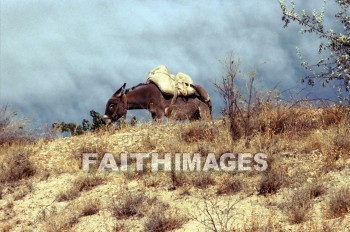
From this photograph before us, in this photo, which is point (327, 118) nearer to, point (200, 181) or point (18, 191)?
point (200, 181)

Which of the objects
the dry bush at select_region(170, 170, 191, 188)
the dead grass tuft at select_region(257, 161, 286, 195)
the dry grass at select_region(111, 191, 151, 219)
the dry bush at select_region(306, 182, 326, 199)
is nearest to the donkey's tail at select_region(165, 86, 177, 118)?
the dry bush at select_region(170, 170, 191, 188)

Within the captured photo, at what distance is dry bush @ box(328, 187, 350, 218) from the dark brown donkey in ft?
31.9

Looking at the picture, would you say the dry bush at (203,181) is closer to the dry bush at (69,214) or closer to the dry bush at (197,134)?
the dry bush at (69,214)

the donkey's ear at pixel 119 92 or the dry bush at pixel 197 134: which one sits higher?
the donkey's ear at pixel 119 92

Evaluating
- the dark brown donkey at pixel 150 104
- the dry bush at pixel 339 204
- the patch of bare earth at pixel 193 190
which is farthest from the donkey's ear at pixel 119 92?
the dry bush at pixel 339 204

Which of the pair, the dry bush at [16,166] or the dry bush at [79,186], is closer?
the dry bush at [79,186]

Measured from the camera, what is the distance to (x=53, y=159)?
43.7ft

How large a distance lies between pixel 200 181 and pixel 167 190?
68 centimetres

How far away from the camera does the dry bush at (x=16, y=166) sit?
1253cm

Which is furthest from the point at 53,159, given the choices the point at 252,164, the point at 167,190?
the point at 252,164

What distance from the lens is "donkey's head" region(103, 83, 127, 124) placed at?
18.2m

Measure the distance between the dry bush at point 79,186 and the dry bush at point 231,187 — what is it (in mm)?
2880

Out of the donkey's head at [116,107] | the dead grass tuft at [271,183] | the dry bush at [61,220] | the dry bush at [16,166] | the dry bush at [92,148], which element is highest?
the donkey's head at [116,107]

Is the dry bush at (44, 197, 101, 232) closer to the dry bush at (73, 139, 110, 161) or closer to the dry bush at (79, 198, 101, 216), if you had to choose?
the dry bush at (79, 198, 101, 216)
